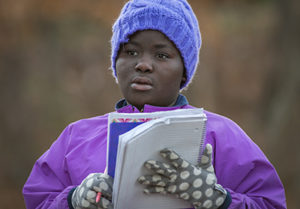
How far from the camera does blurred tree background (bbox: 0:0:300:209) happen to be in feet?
19.6

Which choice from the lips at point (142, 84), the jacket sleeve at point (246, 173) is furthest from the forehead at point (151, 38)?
the jacket sleeve at point (246, 173)

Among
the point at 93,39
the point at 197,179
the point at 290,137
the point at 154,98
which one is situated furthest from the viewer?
the point at 93,39

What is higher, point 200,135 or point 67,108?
point 200,135

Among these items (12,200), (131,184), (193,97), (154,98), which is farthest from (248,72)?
(131,184)

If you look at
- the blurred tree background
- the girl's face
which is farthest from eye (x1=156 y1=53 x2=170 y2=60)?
the blurred tree background

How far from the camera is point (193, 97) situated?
20.0 ft

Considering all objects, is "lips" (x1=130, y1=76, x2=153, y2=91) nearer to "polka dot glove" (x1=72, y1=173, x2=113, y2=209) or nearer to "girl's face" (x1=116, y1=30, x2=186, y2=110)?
"girl's face" (x1=116, y1=30, x2=186, y2=110)

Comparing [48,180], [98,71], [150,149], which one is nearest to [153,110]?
[150,149]

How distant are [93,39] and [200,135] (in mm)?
4773

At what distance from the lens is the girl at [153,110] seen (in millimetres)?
1841

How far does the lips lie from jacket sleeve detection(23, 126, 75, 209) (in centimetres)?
43

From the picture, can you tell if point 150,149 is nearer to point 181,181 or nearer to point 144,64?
point 181,181

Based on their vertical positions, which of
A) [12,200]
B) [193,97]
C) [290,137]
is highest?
[193,97]

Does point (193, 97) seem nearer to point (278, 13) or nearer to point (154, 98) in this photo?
point (278, 13)
